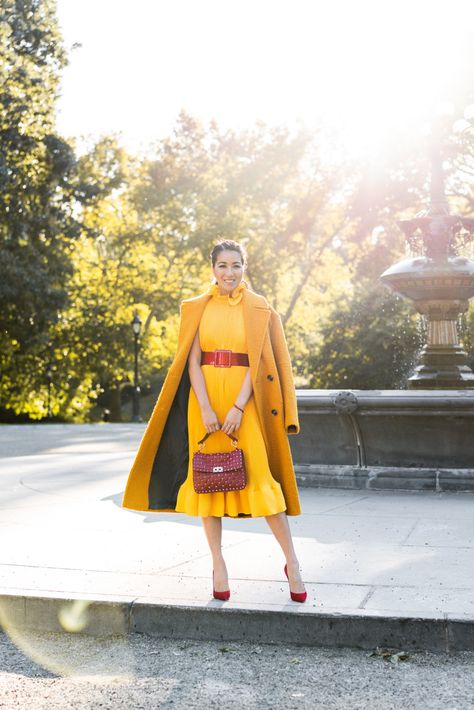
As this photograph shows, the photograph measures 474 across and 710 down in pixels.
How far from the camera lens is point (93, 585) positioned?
17.7 ft

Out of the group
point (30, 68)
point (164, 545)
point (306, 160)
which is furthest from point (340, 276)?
point (164, 545)

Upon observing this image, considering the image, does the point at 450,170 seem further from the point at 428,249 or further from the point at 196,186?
the point at 428,249

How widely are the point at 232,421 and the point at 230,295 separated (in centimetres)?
67

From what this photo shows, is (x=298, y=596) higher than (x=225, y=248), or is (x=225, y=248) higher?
(x=225, y=248)

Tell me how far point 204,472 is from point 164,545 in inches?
84.4

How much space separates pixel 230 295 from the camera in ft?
16.8

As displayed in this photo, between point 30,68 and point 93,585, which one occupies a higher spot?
point 30,68

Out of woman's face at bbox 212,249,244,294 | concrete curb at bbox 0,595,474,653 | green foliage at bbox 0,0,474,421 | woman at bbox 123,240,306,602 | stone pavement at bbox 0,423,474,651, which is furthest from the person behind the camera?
green foliage at bbox 0,0,474,421

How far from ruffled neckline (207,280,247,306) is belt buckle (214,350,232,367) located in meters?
0.25

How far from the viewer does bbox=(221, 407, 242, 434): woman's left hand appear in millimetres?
4867

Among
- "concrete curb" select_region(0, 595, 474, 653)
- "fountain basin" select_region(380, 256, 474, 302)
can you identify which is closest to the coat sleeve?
"concrete curb" select_region(0, 595, 474, 653)

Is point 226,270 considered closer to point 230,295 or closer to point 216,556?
point 230,295

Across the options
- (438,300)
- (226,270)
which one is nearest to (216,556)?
(226,270)

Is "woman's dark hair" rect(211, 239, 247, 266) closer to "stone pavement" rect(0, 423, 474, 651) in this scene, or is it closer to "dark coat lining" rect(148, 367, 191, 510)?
"dark coat lining" rect(148, 367, 191, 510)
